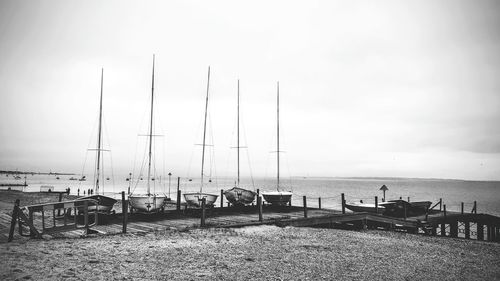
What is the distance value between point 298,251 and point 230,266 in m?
3.52

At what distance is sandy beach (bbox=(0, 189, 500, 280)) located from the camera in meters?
8.93

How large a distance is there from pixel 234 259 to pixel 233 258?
0.43ft

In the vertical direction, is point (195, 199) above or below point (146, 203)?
below

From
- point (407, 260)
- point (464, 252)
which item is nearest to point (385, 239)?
point (464, 252)

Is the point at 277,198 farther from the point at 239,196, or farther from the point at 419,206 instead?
the point at 419,206

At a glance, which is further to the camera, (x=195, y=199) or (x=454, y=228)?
(x=454, y=228)

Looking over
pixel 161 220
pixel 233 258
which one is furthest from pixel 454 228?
pixel 233 258

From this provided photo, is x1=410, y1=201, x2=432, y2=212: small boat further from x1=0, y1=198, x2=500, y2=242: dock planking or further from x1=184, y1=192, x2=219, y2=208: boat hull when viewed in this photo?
x1=184, y1=192, x2=219, y2=208: boat hull

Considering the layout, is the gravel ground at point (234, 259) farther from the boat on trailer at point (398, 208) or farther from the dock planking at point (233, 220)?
the boat on trailer at point (398, 208)

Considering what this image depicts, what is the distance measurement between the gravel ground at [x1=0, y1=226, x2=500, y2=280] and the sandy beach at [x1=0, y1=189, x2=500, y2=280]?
2 centimetres

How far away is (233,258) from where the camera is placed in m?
11.0

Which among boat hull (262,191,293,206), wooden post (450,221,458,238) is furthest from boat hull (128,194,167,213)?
wooden post (450,221,458,238)

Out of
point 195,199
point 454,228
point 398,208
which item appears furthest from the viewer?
point 454,228

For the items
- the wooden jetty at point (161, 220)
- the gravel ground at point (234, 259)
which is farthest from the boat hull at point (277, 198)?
the gravel ground at point (234, 259)
